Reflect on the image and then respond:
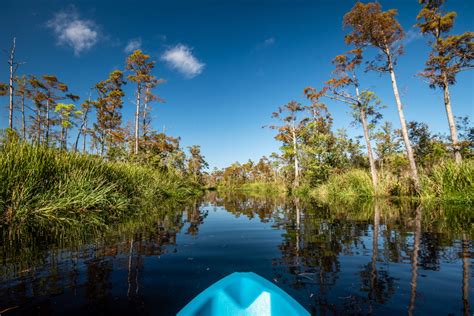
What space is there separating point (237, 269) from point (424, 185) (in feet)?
41.8

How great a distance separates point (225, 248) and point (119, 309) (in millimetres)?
2279

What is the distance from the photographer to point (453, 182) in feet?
30.9

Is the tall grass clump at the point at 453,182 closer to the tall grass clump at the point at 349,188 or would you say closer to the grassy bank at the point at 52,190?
the tall grass clump at the point at 349,188

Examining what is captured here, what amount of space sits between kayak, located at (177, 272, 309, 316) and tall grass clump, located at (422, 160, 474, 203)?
10796 millimetres

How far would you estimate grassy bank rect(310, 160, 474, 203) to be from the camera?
897cm

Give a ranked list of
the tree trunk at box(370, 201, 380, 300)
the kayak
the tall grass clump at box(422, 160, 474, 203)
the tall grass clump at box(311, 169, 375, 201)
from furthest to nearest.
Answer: the tall grass clump at box(311, 169, 375, 201), the tall grass clump at box(422, 160, 474, 203), the tree trunk at box(370, 201, 380, 300), the kayak

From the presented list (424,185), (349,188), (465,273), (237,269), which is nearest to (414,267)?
(465,273)

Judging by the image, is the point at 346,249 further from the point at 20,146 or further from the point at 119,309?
the point at 20,146

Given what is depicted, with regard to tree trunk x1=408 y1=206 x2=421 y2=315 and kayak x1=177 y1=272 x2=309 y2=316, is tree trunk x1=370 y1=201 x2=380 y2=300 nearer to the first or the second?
tree trunk x1=408 y1=206 x2=421 y2=315

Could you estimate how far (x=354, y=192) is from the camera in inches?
588

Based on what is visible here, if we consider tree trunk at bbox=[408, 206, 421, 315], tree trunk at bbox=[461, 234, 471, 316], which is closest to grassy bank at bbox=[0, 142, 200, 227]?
tree trunk at bbox=[408, 206, 421, 315]

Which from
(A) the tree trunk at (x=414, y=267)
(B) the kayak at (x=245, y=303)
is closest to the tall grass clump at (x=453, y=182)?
(A) the tree trunk at (x=414, y=267)

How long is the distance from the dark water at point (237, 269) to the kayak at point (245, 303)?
2.28 ft

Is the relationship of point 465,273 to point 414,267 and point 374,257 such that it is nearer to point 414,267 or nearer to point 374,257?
point 414,267
